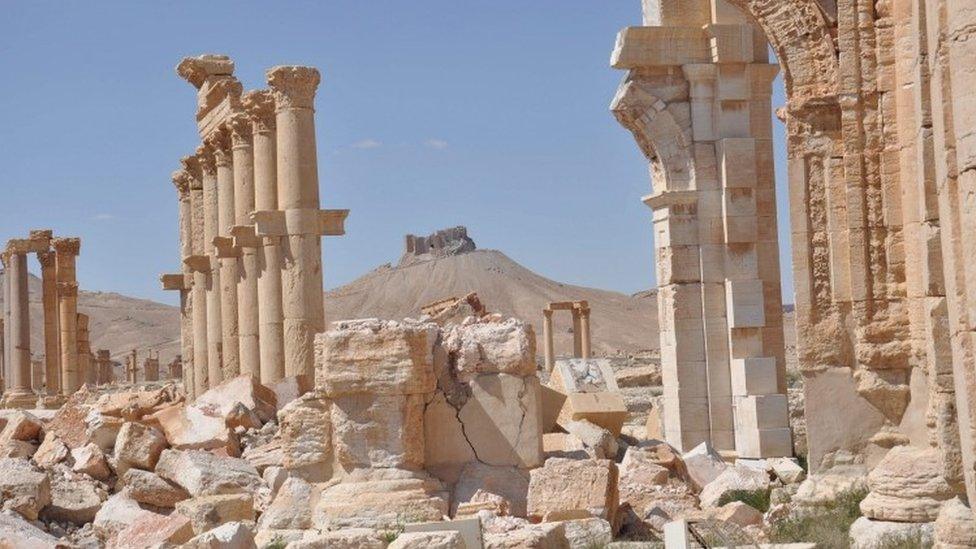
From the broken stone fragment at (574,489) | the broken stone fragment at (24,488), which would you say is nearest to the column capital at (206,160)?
the broken stone fragment at (24,488)

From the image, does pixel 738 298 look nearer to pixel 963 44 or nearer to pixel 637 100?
pixel 637 100

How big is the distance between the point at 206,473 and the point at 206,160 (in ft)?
45.9

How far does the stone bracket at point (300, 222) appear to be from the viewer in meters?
21.1

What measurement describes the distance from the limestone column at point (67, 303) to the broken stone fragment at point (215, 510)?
1175 inches

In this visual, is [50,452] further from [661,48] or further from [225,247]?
[225,247]

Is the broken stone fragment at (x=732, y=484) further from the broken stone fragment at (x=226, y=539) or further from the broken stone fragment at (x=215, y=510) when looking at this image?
the broken stone fragment at (x=226, y=539)

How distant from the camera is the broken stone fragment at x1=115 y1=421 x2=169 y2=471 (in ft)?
49.4

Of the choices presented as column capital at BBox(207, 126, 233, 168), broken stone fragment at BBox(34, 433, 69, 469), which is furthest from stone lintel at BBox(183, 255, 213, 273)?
broken stone fragment at BBox(34, 433, 69, 469)

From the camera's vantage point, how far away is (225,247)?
82.6ft

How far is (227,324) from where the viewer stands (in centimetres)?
2598

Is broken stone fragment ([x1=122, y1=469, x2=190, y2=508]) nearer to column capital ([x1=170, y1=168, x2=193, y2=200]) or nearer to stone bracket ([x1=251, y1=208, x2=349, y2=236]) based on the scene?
stone bracket ([x1=251, y1=208, x2=349, y2=236])

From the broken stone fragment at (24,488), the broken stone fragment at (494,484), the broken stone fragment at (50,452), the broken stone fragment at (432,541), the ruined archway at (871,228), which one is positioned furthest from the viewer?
the broken stone fragment at (50,452)

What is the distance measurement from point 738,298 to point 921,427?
229 inches

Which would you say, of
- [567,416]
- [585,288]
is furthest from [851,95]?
[585,288]
